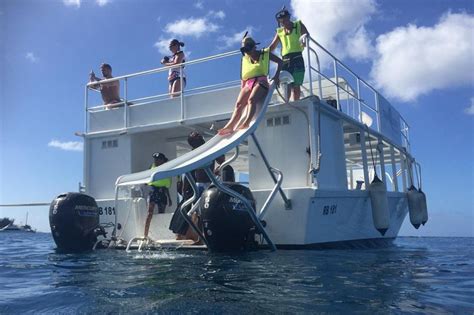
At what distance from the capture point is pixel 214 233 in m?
7.14

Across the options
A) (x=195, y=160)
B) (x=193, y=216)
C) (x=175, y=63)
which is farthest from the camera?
(x=175, y=63)

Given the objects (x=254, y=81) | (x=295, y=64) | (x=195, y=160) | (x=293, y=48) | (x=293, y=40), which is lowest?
(x=195, y=160)

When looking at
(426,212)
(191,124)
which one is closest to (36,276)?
(191,124)

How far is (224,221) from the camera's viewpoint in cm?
704

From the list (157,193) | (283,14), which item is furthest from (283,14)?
(157,193)

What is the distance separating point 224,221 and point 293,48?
3912 mm

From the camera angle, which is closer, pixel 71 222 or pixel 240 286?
pixel 240 286

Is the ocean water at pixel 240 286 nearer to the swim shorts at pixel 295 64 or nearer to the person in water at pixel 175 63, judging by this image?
the swim shorts at pixel 295 64

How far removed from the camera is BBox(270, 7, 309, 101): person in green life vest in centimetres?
891

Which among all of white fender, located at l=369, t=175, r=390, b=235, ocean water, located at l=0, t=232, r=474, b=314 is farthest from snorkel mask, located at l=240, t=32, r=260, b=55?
white fender, located at l=369, t=175, r=390, b=235

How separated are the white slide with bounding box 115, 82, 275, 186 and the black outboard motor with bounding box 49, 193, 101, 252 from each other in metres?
2.22

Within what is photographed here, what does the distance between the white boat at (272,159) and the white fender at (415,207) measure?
0.77 feet

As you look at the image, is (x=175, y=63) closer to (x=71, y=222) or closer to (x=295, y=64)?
(x=295, y=64)

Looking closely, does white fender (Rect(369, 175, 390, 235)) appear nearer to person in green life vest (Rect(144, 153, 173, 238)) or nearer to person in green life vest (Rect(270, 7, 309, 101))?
person in green life vest (Rect(270, 7, 309, 101))
